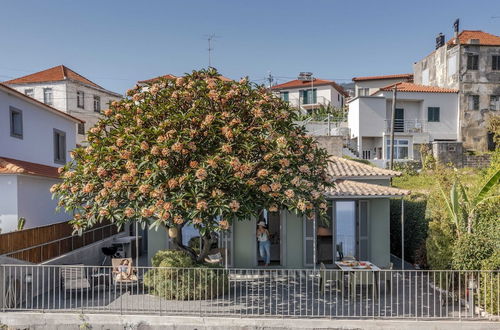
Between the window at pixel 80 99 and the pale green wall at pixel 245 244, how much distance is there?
33.9 meters

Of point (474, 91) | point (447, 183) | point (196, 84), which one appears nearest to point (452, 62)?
point (474, 91)

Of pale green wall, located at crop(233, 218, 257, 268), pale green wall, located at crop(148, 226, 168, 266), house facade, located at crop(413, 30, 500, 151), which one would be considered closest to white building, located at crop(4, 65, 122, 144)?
pale green wall, located at crop(148, 226, 168, 266)

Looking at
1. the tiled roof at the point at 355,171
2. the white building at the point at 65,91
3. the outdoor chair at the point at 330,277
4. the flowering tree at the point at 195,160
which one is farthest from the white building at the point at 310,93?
the flowering tree at the point at 195,160

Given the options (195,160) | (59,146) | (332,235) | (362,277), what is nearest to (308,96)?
(59,146)

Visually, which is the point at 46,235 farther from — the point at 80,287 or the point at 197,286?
the point at 197,286

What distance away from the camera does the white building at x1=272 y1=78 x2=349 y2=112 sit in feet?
173

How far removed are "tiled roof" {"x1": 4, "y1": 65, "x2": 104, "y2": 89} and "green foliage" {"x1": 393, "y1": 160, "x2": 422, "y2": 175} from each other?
33.4 m

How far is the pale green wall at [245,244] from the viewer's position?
14.7 meters

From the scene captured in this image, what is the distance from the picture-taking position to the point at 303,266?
48.2 ft

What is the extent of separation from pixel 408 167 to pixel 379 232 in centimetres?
1976

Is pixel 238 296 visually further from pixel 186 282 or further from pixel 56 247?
pixel 56 247

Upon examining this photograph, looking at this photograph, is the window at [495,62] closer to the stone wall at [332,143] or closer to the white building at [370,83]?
the white building at [370,83]

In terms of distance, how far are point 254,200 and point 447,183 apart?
783cm

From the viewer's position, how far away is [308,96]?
2096 inches
